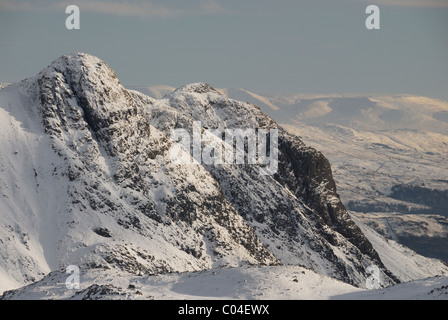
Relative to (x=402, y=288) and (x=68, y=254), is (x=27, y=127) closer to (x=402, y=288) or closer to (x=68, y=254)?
(x=68, y=254)

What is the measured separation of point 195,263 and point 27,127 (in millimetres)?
53529

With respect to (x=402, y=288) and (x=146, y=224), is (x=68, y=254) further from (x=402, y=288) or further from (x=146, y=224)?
(x=402, y=288)

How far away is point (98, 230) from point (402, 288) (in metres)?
95.7

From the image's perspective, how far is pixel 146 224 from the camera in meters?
192

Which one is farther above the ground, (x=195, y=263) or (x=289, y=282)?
(x=289, y=282)

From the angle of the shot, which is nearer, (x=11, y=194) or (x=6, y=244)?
(x=6, y=244)

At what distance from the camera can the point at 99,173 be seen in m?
196

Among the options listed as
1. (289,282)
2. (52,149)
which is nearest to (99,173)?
(52,149)

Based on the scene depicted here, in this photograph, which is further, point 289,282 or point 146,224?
point 146,224

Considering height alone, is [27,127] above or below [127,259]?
above
